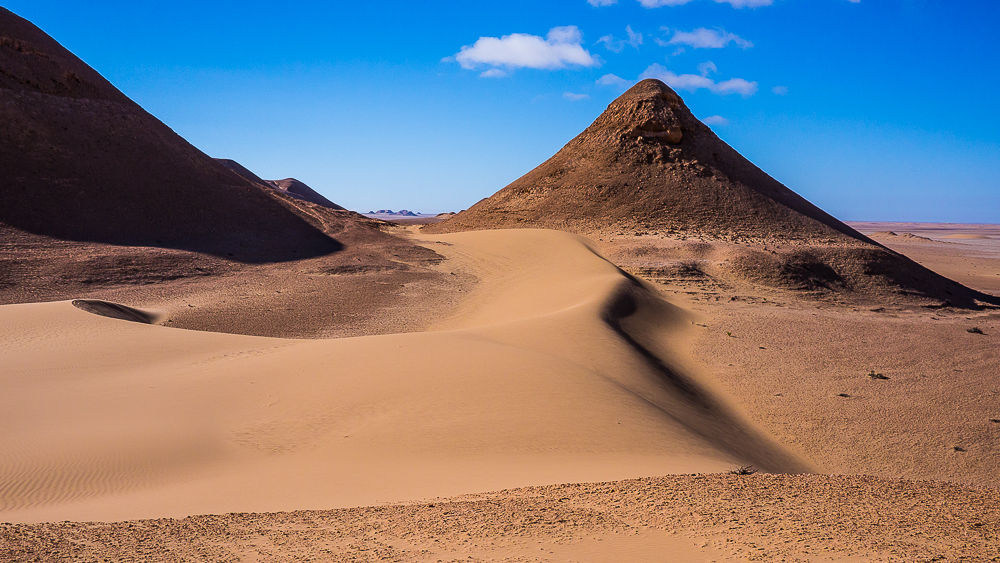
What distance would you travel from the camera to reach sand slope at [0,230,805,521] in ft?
19.2

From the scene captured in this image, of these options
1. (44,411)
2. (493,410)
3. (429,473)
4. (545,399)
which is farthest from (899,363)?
(44,411)

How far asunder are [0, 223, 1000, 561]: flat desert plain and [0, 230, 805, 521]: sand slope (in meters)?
0.04

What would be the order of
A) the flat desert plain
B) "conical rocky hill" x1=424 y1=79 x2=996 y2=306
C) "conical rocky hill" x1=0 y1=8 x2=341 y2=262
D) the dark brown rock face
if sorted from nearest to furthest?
the flat desert plain → "conical rocky hill" x1=424 y1=79 x2=996 y2=306 → "conical rocky hill" x1=0 y1=8 x2=341 y2=262 → the dark brown rock face

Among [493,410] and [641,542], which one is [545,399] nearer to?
[493,410]

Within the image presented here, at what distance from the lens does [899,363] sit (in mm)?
13117

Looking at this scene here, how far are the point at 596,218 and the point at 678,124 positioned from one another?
308 inches

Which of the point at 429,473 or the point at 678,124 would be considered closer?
the point at 429,473

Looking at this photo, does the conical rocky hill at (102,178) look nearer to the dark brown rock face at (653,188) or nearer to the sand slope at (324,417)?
the dark brown rock face at (653,188)

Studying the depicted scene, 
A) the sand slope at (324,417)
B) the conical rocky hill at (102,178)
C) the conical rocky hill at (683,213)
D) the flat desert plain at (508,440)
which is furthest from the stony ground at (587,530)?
the conical rocky hill at (102,178)

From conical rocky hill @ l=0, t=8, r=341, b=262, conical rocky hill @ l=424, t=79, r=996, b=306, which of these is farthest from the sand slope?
conical rocky hill @ l=0, t=8, r=341, b=262

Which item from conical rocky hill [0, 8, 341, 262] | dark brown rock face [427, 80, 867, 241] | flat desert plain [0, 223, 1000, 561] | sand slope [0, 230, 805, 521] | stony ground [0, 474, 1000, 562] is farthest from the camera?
dark brown rock face [427, 80, 867, 241]

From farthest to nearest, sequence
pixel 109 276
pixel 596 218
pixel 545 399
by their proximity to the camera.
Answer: pixel 596 218 → pixel 109 276 → pixel 545 399

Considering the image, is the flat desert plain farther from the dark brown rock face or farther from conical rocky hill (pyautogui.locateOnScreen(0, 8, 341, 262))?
the dark brown rock face

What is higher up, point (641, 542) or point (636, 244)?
point (636, 244)
